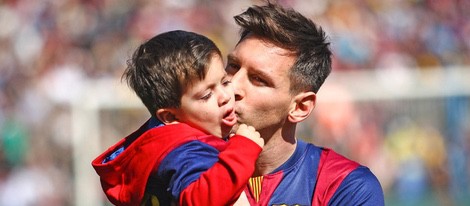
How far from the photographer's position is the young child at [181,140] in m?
3.57

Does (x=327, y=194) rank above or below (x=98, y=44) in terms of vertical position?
below

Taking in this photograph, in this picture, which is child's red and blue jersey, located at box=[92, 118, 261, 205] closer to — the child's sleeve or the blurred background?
the child's sleeve

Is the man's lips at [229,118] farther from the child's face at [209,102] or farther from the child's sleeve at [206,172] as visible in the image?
the child's sleeve at [206,172]

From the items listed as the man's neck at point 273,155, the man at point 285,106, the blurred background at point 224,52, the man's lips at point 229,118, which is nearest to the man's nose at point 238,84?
the man at point 285,106

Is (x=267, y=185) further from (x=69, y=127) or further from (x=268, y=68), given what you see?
(x=69, y=127)

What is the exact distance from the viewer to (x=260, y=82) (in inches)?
179

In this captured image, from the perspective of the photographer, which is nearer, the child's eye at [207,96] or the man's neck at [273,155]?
the child's eye at [207,96]

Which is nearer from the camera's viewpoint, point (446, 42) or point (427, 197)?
point (427, 197)

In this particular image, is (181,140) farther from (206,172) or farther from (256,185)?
(256,185)

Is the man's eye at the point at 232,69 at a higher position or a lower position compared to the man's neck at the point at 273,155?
higher

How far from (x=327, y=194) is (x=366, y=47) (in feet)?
23.2

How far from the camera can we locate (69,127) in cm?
891

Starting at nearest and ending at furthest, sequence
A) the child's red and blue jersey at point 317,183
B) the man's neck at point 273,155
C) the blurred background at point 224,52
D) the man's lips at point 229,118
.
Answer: the man's lips at point 229,118
the child's red and blue jersey at point 317,183
the man's neck at point 273,155
the blurred background at point 224,52

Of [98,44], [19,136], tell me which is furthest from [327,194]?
[98,44]
